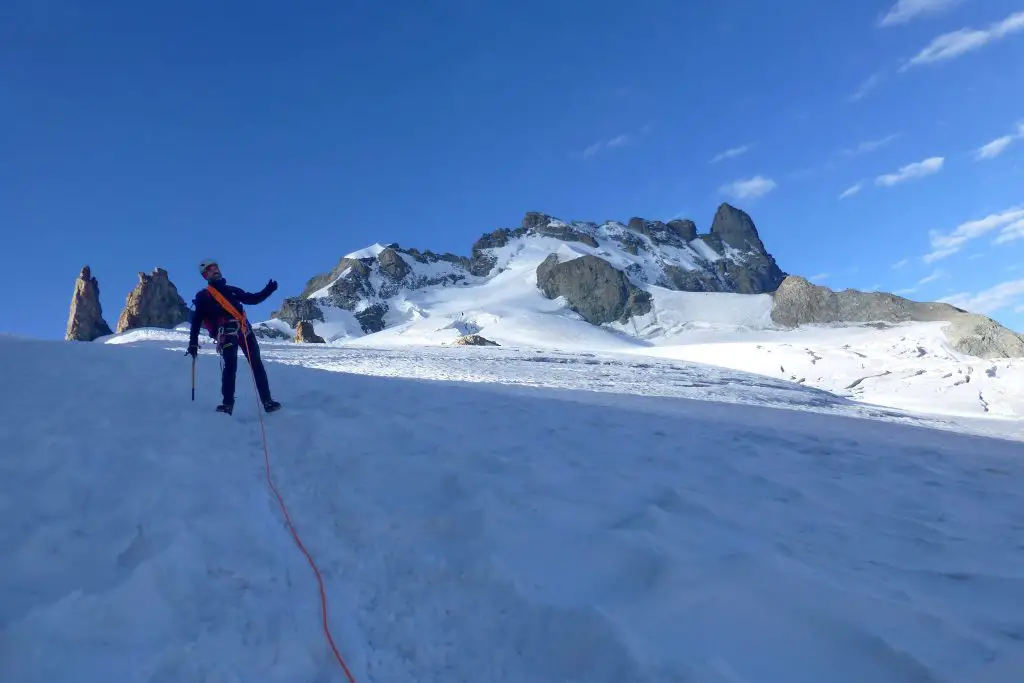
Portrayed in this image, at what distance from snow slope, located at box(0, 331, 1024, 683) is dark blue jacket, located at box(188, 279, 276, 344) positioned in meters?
1.10

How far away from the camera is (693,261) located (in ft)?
563

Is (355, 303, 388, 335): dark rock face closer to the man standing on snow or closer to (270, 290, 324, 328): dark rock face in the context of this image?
(270, 290, 324, 328): dark rock face

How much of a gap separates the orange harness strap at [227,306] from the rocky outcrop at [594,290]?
10875cm

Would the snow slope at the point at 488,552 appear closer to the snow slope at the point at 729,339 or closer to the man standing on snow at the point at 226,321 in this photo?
the man standing on snow at the point at 226,321

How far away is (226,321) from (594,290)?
115447 millimetres

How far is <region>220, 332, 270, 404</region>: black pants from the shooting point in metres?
7.80

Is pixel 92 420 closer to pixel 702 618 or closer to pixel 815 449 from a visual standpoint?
pixel 702 618

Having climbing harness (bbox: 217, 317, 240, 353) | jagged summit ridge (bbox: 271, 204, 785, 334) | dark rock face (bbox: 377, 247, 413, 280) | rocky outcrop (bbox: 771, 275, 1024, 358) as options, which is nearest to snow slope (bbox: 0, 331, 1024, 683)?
climbing harness (bbox: 217, 317, 240, 353)

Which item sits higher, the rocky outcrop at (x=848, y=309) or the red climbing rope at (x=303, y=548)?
the rocky outcrop at (x=848, y=309)

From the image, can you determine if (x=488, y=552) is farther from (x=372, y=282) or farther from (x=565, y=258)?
(x=372, y=282)

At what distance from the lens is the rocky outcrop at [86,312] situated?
5072 centimetres

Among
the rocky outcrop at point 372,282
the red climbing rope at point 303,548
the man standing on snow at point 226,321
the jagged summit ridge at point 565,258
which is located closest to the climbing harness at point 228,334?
the man standing on snow at point 226,321

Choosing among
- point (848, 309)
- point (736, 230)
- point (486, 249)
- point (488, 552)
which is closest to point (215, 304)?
point (488, 552)

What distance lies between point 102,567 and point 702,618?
3.59m
